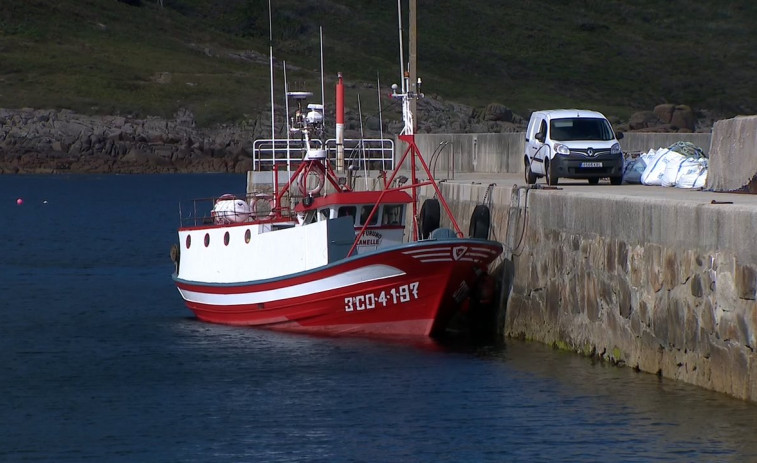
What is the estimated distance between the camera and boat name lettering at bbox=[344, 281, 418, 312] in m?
25.1

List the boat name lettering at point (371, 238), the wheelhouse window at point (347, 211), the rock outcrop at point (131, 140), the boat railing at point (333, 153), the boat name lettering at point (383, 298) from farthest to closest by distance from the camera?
the rock outcrop at point (131, 140) → the boat railing at point (333, 153) → the boat name lettering at point (371, 238) → the wheelhouse window at point (347, 211) → the boat name lettering at point (383, 298)

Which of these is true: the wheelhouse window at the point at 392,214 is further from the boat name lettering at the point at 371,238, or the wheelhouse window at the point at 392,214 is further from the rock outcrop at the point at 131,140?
the rock outcrop at the point at 131,140

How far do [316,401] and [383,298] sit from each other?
4.60 m

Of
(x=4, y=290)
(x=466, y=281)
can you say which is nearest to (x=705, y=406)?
(x=466, y=281)

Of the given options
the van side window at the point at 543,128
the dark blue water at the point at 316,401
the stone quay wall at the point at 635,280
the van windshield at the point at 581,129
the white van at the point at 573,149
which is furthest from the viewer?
the van side window at the point at 543,128

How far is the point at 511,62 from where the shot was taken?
140 m

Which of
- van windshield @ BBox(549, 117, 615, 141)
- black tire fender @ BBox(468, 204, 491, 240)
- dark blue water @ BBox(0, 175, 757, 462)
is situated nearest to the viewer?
dark blue water @ BBox(0, 175, 757, 462)

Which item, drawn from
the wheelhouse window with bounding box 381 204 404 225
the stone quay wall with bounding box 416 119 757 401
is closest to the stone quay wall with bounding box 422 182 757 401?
the stone quay wall with bounding box 416 119 757 401

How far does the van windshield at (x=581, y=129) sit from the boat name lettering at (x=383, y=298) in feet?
23.4

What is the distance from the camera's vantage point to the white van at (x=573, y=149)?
29.8m

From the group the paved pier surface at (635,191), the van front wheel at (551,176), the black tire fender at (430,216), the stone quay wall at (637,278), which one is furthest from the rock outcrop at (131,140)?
the stone quay wall at (637,278)

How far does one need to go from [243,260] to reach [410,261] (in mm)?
4476

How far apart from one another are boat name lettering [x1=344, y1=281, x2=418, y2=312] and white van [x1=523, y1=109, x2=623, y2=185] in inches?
229

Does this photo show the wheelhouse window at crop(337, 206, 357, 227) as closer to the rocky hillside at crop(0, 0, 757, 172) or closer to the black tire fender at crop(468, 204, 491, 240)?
the black tire fender at crop(468, 204, 491, 240)
